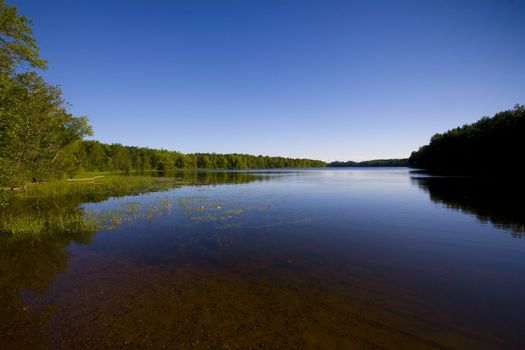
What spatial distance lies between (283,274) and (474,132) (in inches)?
4369

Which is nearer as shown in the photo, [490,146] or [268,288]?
[268,288]

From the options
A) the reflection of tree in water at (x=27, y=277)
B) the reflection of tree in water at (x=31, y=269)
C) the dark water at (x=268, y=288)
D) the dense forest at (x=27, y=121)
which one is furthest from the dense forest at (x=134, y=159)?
the dark water at (x=268, y=288)

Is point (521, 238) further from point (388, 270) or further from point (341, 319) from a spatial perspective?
point (341, 319)

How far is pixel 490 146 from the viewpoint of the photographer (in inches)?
2800

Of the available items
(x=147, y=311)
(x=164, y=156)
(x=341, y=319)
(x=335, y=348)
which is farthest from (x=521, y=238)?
(x=164, y=156)

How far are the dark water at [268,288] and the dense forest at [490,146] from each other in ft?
225

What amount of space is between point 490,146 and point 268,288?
9556 cm

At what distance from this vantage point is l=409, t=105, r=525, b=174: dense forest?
61.4 m

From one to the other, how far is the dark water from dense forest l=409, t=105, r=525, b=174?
68624 mm

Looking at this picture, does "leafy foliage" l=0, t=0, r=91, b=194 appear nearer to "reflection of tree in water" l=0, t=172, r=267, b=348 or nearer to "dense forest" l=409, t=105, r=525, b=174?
"reflection of tree in water" l=0, t=172, r=267, b=348

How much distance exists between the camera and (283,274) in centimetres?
927

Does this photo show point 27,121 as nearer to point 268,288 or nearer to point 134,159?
point 268,288

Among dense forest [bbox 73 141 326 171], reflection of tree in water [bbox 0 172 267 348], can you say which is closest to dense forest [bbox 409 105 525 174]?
reflection of tree in water [bbox 0 172 267 348]

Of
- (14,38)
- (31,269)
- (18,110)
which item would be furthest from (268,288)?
(14,38)
